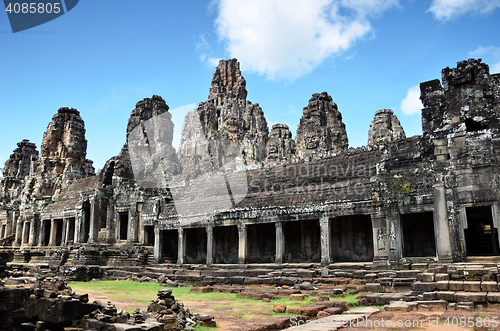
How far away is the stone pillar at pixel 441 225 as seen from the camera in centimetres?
1384

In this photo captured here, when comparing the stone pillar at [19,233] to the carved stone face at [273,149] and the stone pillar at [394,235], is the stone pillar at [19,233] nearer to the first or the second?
the carved stone face at [273,149]

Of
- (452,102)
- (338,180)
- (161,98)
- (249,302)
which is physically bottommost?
(249,302)

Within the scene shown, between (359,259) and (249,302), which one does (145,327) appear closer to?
(249,302)

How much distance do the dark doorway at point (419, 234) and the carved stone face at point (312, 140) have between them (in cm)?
2298

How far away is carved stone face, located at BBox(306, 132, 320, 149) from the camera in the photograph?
40844mm

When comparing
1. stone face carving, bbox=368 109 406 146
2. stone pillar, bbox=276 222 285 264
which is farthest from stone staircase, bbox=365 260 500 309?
stone face carving, bbox=368 109 406 146

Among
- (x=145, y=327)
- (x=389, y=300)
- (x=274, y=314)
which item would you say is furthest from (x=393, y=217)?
(x=145, y=327)

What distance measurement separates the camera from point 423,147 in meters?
15.8

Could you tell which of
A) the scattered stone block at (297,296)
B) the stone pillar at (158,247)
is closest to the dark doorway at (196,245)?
the stone pillar at (158,247)

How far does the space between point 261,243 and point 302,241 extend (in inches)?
108

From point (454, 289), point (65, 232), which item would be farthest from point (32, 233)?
point (454, 289)

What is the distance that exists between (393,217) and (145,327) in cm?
1167

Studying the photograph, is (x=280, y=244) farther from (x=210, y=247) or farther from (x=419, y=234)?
(x=419, y=234)

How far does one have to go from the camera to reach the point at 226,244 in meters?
24.3
